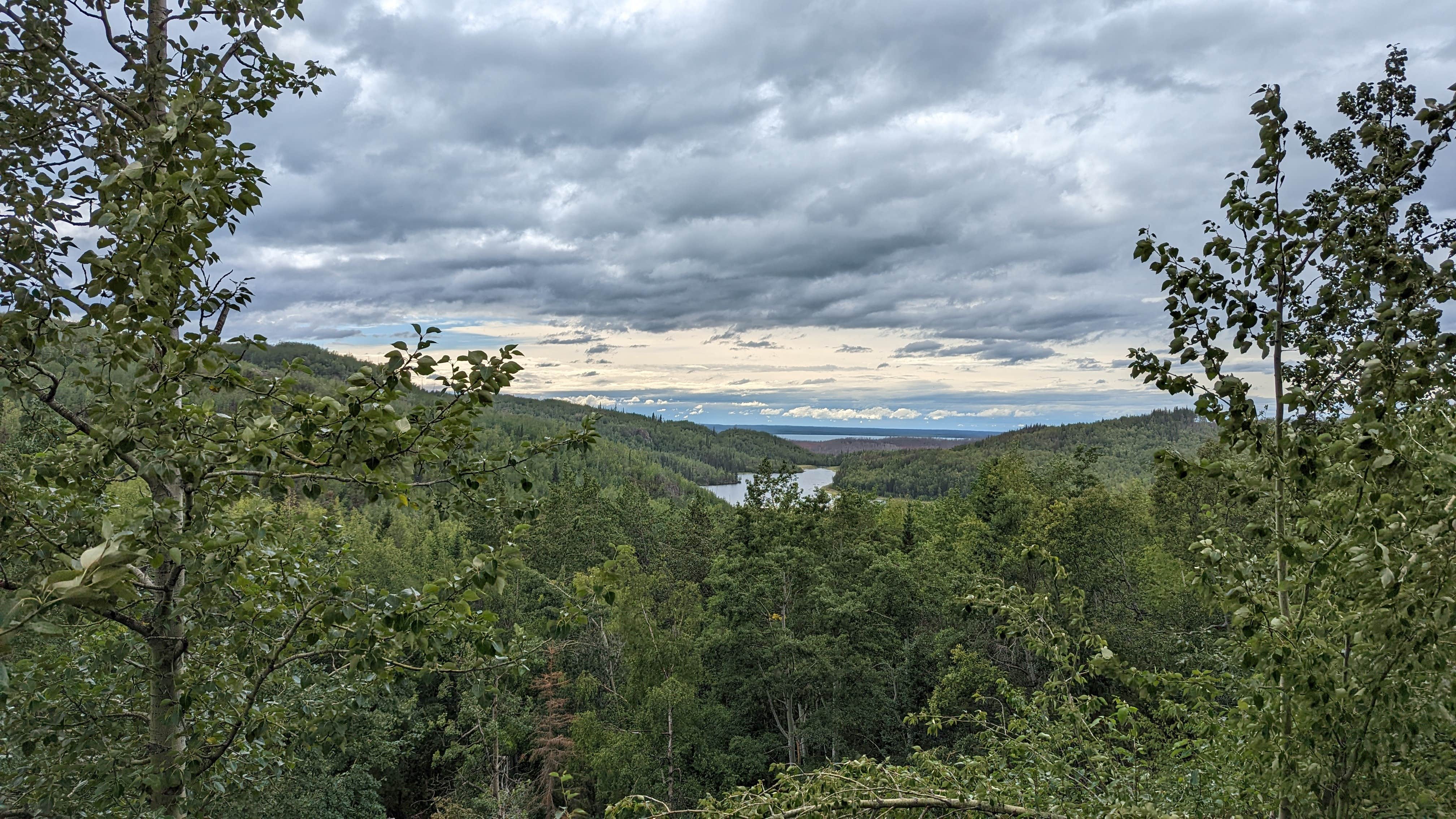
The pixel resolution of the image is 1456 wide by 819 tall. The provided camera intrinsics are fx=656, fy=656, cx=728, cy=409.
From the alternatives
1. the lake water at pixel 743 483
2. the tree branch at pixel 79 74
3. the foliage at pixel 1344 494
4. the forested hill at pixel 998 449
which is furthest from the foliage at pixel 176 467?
the lake water at pixel 743 483

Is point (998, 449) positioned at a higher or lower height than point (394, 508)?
lower

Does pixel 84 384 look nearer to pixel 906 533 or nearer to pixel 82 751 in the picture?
pixel 82 751

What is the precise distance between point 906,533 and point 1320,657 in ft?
120

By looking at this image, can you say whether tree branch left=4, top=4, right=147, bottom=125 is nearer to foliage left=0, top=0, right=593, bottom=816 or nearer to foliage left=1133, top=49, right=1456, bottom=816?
foliage left=0, top=0, right=593, bottom=816

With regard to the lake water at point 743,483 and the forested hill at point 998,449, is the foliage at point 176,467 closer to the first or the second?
the forested hill at point 998,449

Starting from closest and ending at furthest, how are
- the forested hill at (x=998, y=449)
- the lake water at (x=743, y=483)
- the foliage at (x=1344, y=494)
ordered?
the foliage at (x=1344, y=494) → the forested hill at (x=998, y=449) → the lake water at (x=743, y=483)

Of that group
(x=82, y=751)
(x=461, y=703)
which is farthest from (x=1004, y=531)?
(x=82, y=751)

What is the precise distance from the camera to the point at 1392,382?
2607 millimetres

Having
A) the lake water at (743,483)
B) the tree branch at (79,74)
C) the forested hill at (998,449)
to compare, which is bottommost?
the lake water at (743,483)

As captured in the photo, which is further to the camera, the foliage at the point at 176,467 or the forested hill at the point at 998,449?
the forested hill at the point at 998,449

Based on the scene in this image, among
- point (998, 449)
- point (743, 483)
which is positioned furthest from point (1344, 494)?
point (743, 483)

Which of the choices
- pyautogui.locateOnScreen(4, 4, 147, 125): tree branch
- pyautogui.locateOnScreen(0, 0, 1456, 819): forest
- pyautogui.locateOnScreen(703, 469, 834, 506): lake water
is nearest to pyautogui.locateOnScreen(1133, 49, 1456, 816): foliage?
pyautogui.locateOnScreen(0, 0, 1456, 819): forest

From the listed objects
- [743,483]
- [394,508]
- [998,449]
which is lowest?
[743,483]

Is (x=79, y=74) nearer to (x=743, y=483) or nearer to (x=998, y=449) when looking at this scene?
(x=998, y=449)
